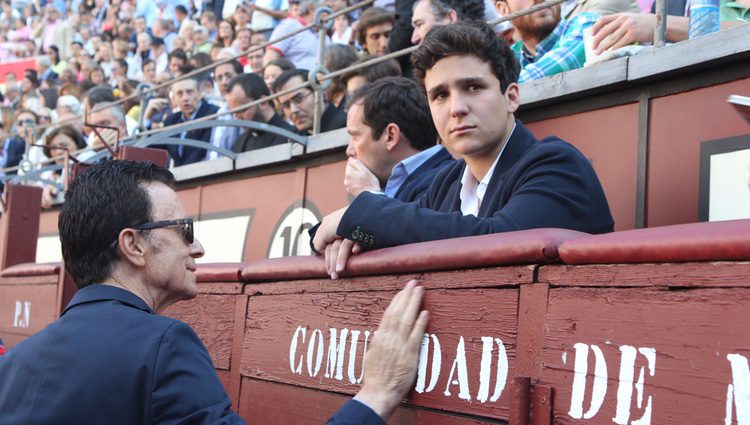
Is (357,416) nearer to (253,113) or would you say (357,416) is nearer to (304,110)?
(304,110)

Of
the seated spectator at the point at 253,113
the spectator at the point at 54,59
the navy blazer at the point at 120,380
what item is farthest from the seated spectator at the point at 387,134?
the spectator at the point at 54,59

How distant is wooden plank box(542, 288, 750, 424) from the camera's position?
153 cm

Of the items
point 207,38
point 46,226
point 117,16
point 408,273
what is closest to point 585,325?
point 408,273

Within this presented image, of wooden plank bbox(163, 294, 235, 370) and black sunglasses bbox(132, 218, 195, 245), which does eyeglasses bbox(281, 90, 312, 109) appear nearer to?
wooden plank bbox(163, 294, 235, 370)

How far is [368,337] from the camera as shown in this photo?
236 cm

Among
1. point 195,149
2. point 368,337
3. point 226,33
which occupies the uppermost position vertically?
point 226,33

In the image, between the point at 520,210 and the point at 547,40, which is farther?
the point at 547,40

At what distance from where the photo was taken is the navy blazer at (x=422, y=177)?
345 centimetres

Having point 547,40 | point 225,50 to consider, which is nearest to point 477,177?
Answer: point 547,40

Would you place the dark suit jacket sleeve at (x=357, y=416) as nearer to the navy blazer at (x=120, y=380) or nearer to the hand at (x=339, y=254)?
the navy blazer at (x=120, y=380)

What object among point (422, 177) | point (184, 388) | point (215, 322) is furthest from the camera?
point (422, 177)

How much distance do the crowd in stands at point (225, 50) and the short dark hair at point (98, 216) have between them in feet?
4.22

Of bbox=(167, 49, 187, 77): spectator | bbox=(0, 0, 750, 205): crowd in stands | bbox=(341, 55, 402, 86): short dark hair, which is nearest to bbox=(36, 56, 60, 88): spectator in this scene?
bbox=(0, 0, 750, 205): crowd in stands

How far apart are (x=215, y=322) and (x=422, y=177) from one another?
36.8 inches
